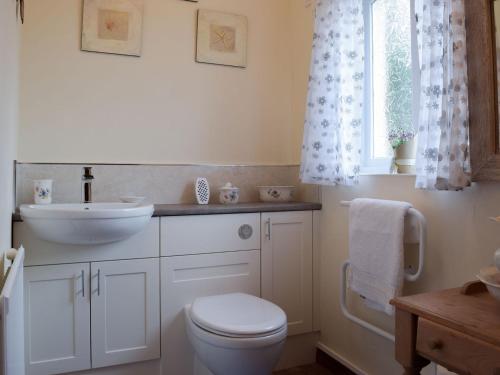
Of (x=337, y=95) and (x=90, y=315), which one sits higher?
(x=337, y=95)

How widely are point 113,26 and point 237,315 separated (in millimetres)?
1589

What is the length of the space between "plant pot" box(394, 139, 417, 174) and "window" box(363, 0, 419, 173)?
0.03 meters

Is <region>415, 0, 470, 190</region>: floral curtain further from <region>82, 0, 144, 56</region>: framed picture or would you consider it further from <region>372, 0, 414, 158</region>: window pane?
<region>82, 0, 144, 56</region>: framed picture

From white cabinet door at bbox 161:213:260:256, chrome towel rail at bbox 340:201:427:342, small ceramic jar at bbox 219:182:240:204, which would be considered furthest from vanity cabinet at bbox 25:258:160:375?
chrome towel rail at bbox 340:201:427:342

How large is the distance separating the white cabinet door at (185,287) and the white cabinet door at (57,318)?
1.12 feet

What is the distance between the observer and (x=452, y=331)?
97 cm

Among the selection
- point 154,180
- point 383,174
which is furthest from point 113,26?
point 383,174

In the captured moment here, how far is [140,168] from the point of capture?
2133 millimetres

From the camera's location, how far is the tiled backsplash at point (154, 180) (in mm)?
1975

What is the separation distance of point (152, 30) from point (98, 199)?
0.96 metres

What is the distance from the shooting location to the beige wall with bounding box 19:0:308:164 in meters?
1.99

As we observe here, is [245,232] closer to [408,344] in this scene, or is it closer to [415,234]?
[415,234]

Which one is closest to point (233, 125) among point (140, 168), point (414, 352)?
point (140, 168)

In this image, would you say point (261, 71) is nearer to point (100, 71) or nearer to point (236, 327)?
point (100, 71)
